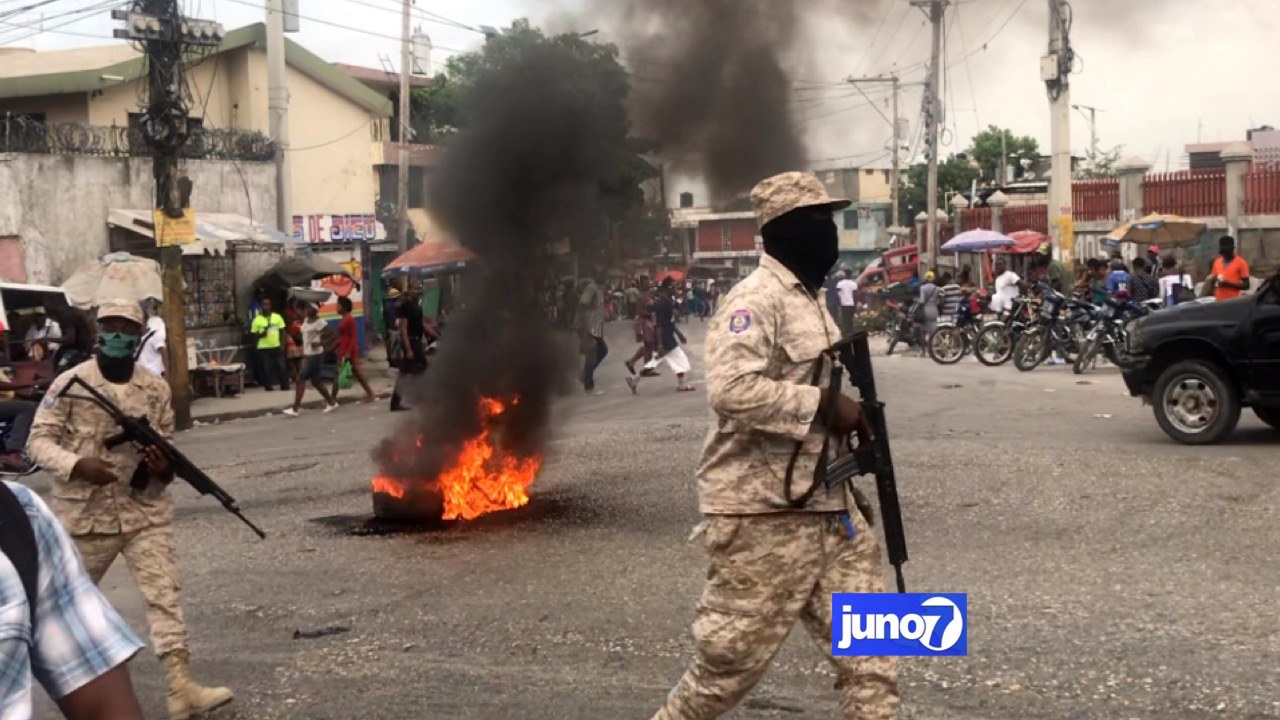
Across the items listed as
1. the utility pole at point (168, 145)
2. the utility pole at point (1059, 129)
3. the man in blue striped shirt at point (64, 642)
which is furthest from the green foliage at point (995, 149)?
the man in blue striped shirt at point (64, 642)

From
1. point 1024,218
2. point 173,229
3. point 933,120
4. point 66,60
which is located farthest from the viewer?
point 1024,218

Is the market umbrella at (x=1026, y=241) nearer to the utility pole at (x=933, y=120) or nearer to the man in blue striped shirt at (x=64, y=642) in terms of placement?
the utility pole at (x=933, y=120)

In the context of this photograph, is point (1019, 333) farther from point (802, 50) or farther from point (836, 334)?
point (836, 334)

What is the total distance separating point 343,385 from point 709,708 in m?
18.7

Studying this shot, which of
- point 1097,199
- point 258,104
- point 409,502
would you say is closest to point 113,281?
point 258,104

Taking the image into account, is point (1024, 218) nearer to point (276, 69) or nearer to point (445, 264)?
point (276, 69)

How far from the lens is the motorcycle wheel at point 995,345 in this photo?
20078 millimetres

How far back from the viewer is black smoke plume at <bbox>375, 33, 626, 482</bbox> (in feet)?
31.9

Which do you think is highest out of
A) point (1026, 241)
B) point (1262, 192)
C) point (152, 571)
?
point (1262, 192)

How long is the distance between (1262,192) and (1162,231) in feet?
6.52

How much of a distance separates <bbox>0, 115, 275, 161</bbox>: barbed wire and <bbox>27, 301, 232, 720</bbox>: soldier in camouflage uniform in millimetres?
14177

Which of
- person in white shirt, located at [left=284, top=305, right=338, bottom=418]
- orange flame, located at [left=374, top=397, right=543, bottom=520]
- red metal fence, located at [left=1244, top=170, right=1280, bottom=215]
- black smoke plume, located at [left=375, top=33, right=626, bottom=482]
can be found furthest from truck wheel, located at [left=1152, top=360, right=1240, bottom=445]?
red metal fence, located at [left=1244, top=170, right=1280, bottom=215]

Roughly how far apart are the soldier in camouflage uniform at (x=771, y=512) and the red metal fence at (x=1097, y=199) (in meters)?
26.7

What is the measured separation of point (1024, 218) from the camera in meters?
34.6
